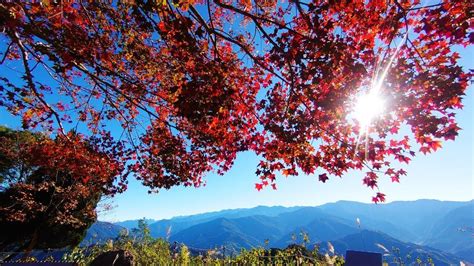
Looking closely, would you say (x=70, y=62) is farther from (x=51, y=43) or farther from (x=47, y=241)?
(x=47, y=241)

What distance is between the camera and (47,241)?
22578 mm

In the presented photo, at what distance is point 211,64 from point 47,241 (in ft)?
74.3

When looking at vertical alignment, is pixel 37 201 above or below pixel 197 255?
above

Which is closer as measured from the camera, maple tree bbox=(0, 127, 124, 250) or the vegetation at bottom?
the vegetation at bottom

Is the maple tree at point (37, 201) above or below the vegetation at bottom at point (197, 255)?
above

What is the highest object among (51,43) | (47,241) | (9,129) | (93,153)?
(9,129)

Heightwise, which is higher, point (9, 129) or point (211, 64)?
point (9, 129)

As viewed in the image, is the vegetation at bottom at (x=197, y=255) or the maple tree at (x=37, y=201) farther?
the maple tree at (x=37, y=201)

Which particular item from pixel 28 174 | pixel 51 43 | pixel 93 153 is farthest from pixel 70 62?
pixel 28 174

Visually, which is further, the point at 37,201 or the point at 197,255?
the point at 37,201

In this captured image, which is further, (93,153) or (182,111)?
(93,153)

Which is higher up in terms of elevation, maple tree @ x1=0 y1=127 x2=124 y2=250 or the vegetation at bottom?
maple tree @ x1=0 y1=127 x2=124 y2=250

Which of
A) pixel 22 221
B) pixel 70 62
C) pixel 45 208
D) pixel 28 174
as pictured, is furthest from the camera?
pixel 28 174

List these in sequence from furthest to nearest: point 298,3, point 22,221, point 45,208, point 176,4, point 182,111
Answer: point 45,208 → point 22,221 → point 182,111 → point 298,3 → point 176,4
